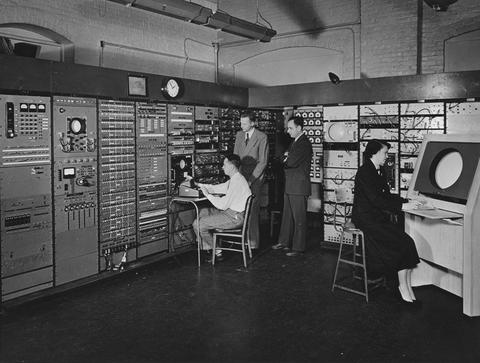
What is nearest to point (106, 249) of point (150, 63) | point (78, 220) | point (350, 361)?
point (78, 220)

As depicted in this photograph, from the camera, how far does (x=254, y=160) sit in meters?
6.23

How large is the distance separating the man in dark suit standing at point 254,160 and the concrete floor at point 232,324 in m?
1.09

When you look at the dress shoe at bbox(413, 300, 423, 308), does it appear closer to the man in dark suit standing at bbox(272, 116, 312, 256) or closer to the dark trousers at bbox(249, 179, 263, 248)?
the man in dark suit standing at bbox(272, 116, 312, 256)

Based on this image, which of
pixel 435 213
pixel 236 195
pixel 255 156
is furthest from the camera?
pixel 255 156

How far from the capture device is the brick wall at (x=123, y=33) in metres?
6.32

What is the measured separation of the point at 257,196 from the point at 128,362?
3326 millimetres

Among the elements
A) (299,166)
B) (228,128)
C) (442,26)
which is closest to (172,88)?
(228,128)

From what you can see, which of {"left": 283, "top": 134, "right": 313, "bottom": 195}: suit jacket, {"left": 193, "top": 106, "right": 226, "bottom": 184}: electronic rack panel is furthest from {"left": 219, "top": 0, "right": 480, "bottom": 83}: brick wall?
{"left": 193, "top": 106, "right": 226, "bottom": 184}: electronic rack panel

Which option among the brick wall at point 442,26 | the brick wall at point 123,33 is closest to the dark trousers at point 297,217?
the brick wall at point 442,26

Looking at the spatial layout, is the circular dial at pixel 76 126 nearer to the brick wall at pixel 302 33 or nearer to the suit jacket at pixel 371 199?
the suit jacket at pixel 371 199

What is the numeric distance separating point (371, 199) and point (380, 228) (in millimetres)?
277

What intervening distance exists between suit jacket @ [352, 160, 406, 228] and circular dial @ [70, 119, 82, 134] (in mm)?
2760

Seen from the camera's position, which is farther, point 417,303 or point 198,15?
point 198,15

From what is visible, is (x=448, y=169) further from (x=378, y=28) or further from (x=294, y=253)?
(x=378, y=28)
